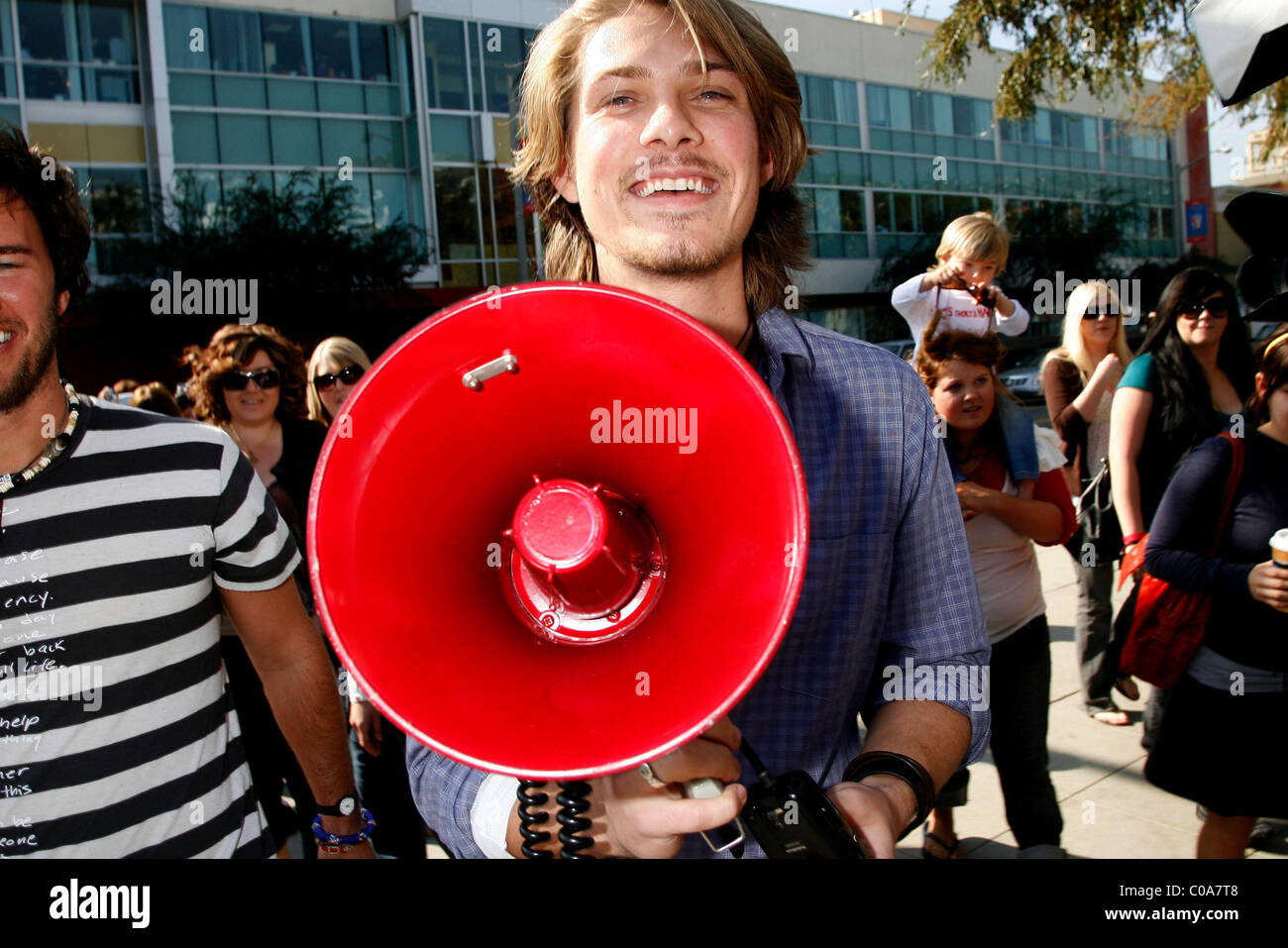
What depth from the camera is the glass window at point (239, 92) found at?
19547 mm

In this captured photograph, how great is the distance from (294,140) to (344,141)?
113 cm

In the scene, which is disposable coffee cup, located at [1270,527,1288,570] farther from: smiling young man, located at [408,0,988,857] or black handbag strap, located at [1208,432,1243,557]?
smiling young man, located at [408,0,988,857]

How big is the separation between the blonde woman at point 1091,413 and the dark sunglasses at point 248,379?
3.20 meters

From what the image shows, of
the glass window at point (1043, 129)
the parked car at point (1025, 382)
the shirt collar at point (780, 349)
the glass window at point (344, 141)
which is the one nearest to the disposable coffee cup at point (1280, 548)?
the shirt collar at point (780, 349)

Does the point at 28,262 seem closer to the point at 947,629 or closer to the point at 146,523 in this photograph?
the point at 146,523

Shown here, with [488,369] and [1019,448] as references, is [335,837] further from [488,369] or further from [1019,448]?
[1019,448]

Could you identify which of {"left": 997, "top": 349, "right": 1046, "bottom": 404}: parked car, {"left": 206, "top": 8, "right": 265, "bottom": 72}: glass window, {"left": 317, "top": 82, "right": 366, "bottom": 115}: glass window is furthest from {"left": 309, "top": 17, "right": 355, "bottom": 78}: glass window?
{"left": 997, "top": 349, "right": 1046, "bottom": 404}: parked car

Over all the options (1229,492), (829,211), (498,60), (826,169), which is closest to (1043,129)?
(826,169)

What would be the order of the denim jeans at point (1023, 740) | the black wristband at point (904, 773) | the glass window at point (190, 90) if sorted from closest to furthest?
1. the black wristband at point (904, 773)
2. the denim jeans at point (1023, 740)
3. the glass window at point (190, 90)

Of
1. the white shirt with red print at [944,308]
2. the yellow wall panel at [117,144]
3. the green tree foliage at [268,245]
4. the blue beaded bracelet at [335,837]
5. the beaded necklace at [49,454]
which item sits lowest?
the blue beaded bracelet at [335,837]

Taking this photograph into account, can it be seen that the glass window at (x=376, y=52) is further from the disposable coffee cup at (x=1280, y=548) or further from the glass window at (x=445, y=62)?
the disposable coffee cup at (x=1280, y=548)

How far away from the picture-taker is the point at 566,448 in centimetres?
110

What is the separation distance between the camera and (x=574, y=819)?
966 mm
